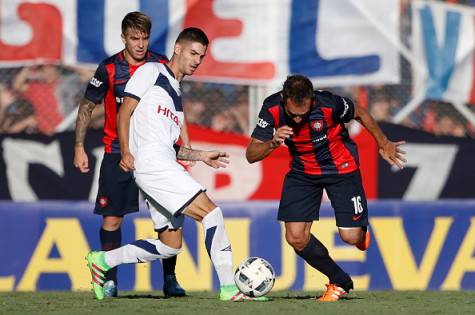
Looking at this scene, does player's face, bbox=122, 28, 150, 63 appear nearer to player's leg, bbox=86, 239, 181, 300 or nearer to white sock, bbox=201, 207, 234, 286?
player's leg, bbox=86, 239, 181, 300

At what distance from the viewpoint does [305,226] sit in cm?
854

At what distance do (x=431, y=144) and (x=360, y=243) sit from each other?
3.45 metres

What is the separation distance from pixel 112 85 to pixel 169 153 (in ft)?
4.30

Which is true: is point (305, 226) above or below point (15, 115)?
below

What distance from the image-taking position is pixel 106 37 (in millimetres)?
12102

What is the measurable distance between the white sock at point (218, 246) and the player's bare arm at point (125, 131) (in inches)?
25.8

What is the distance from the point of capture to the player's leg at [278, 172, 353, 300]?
8.52 meters

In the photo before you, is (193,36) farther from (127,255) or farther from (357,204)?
(357,204)

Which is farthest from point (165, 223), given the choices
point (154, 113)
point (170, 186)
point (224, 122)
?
point (224, 122)

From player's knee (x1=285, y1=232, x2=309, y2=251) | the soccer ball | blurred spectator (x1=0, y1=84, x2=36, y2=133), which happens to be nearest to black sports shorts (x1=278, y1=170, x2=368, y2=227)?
player's knee (x1=285, y1=232, x2=309, y2=251)

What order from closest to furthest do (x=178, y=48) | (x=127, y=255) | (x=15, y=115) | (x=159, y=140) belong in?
(x=159, y=140) < (x=178, y=48) < (x=127, y=255) < (x=15, y=115)

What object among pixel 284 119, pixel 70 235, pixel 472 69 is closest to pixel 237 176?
pixel 70 235

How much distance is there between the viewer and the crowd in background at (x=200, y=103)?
39.5 ft

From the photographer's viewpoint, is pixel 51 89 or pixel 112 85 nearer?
pixel 112 85
